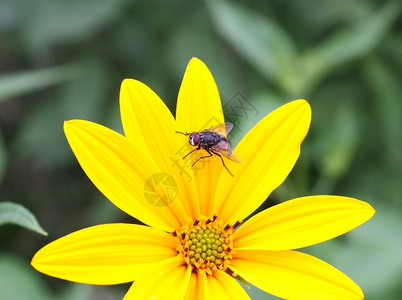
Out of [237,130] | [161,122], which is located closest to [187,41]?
[237,130]

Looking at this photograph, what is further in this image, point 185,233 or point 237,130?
point 237,130

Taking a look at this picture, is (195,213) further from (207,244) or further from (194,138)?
(194,138)

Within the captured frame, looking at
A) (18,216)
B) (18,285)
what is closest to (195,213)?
(18,216)

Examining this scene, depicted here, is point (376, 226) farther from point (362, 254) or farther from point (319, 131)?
point (319, 131)

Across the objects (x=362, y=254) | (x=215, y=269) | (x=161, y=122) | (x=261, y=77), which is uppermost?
(x=261, y=77)

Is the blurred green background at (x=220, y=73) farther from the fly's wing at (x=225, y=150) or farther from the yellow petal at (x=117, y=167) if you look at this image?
the yellow petal at (x=117, y=167)

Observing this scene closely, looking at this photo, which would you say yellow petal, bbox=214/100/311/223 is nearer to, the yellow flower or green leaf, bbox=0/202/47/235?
the yellow flower

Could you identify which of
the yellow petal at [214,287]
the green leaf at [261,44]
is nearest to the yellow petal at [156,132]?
the yellow petal at [214,287]
